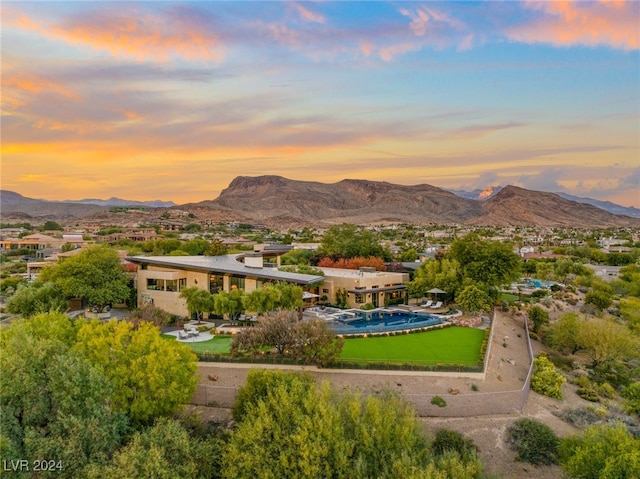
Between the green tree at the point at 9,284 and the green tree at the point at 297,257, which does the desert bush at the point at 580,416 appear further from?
the green tree at the point at 9,284

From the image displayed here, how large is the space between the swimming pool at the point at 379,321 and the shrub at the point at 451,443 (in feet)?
33.8

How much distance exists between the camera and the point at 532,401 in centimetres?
2284

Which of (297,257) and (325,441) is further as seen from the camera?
(297,257)

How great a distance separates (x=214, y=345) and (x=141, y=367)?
311 inches

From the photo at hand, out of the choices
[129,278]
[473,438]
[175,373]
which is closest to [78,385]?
[175,373]

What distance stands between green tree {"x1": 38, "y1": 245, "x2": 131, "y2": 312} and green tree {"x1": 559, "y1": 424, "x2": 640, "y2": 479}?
29.9m

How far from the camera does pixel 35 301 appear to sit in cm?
3158

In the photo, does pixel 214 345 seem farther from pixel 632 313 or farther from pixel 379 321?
pixel 632 313

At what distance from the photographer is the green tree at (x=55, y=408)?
15.1 m

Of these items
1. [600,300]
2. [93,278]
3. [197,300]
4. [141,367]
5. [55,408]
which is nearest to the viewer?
[55,408]

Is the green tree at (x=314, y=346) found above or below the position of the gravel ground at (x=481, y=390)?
above

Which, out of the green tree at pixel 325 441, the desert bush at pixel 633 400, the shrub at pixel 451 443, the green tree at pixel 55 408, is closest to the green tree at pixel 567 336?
the desert bush at pixel 633 400

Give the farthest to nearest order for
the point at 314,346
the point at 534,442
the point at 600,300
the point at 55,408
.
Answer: the point at 600,300, the point at 314,346, the point at 534,442, the point at 55,408

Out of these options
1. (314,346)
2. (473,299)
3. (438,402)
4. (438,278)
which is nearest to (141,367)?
(314,346)
